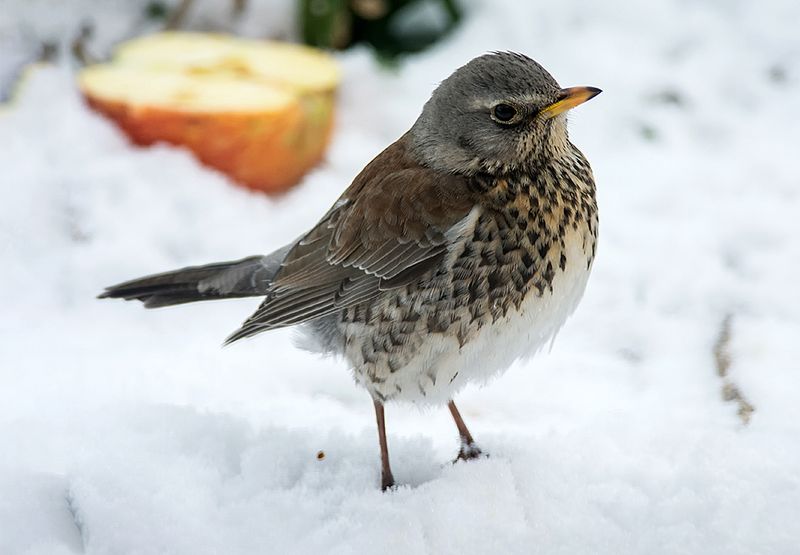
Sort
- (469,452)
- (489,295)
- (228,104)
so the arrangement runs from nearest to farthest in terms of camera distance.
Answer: (489,295) → (469,452) → (228,104)

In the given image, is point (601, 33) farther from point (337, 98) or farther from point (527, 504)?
point (527, 504)

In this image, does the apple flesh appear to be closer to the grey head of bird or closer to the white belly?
the grey head of bird

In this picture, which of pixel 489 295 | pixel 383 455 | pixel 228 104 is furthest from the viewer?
pixel 228 104

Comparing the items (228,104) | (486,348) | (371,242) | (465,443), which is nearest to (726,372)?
(465,443)

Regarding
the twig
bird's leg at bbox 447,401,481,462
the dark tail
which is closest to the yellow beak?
bird's leg at bbox 447,401,481,462

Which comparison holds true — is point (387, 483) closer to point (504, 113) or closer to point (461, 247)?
point (461, 247)

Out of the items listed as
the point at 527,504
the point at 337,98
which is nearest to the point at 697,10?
the point at 337,98
